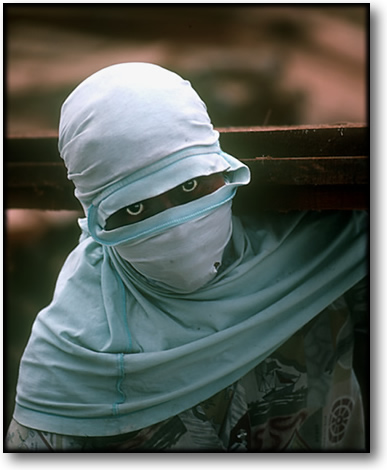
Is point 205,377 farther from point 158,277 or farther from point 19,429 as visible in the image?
point 19,429

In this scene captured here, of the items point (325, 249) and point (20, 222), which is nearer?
point (325, 249)

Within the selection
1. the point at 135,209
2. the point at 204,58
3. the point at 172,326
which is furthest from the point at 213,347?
the point at 204,58

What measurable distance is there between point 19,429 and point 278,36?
0.92 metres

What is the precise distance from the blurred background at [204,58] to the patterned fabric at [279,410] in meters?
0.27

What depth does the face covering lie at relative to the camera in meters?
1.09

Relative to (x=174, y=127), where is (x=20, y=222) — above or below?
below

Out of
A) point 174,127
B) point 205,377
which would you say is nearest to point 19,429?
point 205,377

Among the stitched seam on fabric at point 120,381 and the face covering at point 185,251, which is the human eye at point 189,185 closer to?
the face covering at point 185,251

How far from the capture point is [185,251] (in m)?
1.10

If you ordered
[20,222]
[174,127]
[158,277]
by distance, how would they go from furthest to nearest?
[20,222], [158,277], [174,127]

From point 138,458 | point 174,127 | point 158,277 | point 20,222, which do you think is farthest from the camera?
point 20,222

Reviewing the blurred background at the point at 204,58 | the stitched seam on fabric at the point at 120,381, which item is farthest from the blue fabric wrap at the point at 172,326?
the blurred background at the point at 204,58

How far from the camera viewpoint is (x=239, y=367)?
125cm

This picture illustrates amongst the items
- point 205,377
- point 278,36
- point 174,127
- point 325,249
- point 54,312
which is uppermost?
point 278,36
